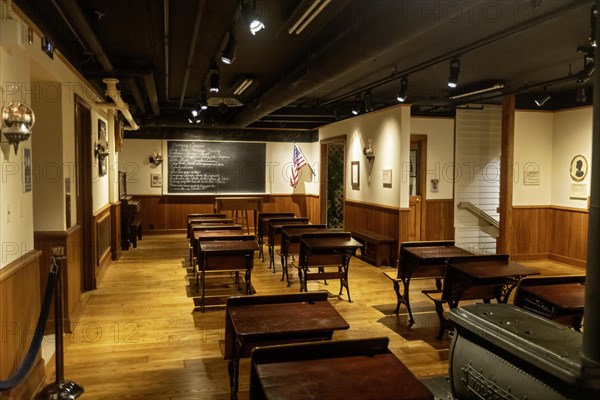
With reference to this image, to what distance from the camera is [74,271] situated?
16.3 feet

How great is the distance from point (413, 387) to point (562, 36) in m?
4.79

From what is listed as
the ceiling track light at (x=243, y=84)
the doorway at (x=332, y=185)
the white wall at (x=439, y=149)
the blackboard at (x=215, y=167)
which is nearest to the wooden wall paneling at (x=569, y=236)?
the white wall at (x=439, y=149)

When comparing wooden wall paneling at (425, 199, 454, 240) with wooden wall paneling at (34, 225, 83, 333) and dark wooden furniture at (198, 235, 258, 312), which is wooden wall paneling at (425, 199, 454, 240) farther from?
wooden wall paneling at (34, 225, 83, 333)

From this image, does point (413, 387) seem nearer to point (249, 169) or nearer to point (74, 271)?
point (74, 271)

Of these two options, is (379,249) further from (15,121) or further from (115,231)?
(15,121)

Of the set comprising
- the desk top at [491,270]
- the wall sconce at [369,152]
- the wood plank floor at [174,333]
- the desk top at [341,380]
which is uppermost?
the wall sconce at [369,152]

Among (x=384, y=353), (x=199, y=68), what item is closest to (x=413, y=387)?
(x=384, y=353)

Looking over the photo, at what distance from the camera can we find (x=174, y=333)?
14.7ft

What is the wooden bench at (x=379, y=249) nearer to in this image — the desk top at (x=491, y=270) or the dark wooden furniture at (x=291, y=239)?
the dark wooden furniture at (x=291, y=239)

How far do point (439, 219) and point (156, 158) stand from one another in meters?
6.62

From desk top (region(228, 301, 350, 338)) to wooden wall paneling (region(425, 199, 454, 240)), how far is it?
607cm

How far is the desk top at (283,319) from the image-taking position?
2.56 m

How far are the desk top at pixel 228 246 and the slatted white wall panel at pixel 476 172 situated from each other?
16.1 feet

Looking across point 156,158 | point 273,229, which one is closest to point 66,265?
point 273,229
